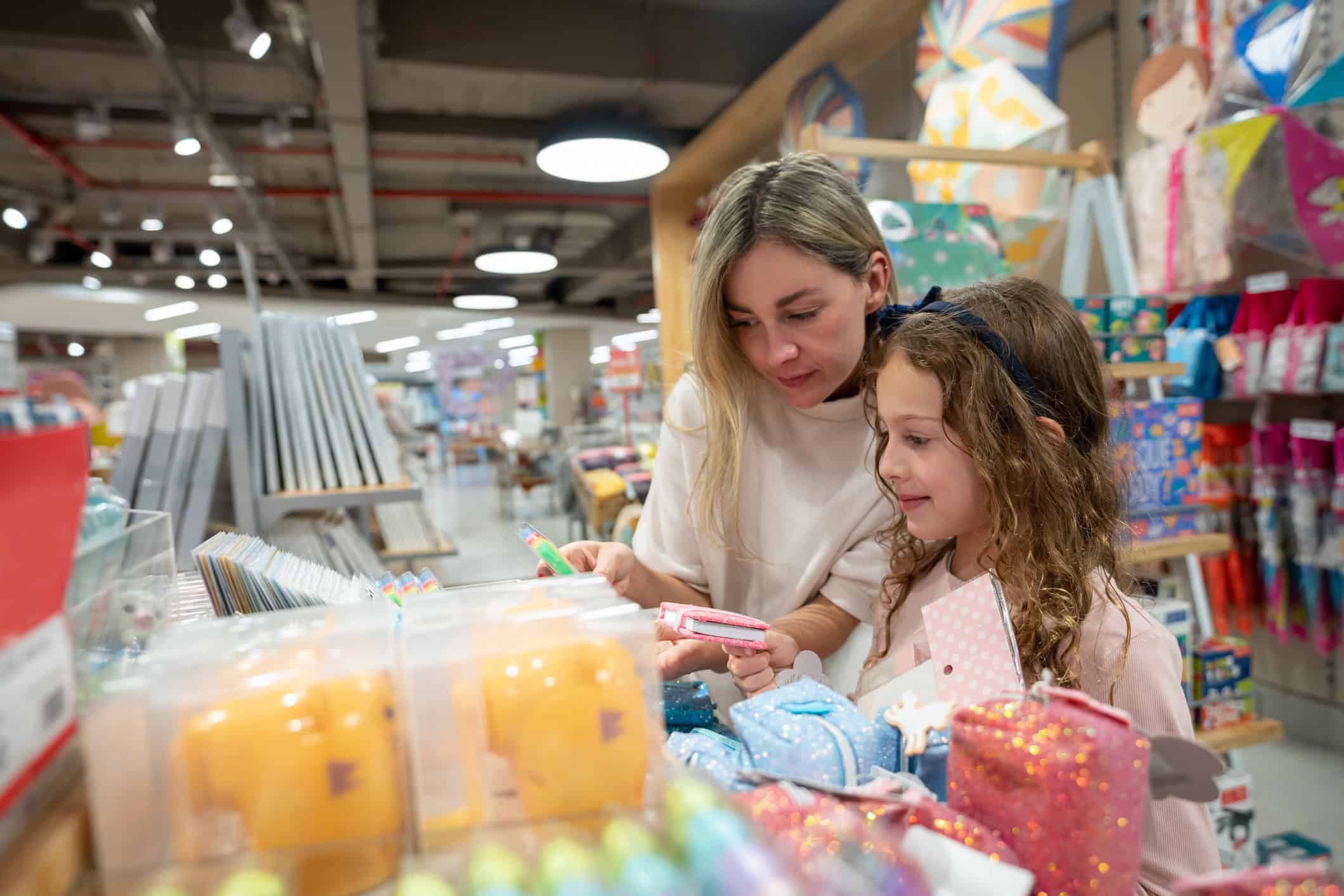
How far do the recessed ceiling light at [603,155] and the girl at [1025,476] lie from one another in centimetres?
343

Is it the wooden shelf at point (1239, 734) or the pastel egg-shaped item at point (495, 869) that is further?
the wooden shelf at point (1239, 734)

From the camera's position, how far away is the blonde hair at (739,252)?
119 cm

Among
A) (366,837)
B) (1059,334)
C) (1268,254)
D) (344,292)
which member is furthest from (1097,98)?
(344,292)

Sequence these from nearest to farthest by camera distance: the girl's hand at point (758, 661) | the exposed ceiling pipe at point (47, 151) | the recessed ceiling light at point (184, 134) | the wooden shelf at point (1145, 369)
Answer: the girl's hand at point (758, 661)
the wooden shelf at point (1145, 369)
the recessed ceiling light at point (184, 134)
the exposed ceiling pipe at point (47, 151)

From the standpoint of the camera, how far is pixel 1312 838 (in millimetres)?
2547

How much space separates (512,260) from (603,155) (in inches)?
93.8

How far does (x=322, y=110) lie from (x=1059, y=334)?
6070mm

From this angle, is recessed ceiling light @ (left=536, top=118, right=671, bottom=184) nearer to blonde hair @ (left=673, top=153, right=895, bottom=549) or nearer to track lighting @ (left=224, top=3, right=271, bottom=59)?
track lighting @ (left=224, top=3, right=271, bottom=59)

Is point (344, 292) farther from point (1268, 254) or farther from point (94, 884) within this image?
point (94, 884)

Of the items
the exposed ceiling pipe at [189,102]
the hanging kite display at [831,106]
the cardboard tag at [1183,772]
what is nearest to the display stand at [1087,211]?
the hanging kite display at [831,106]

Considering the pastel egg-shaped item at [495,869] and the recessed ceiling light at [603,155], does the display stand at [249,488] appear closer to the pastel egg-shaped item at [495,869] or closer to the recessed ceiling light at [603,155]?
the pastel egg-shaped item at [495,869]

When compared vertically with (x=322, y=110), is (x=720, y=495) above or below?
below

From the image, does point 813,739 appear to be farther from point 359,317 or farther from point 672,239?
point 359,317

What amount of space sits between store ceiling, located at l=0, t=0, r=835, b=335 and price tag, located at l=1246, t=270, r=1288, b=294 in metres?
3.30
